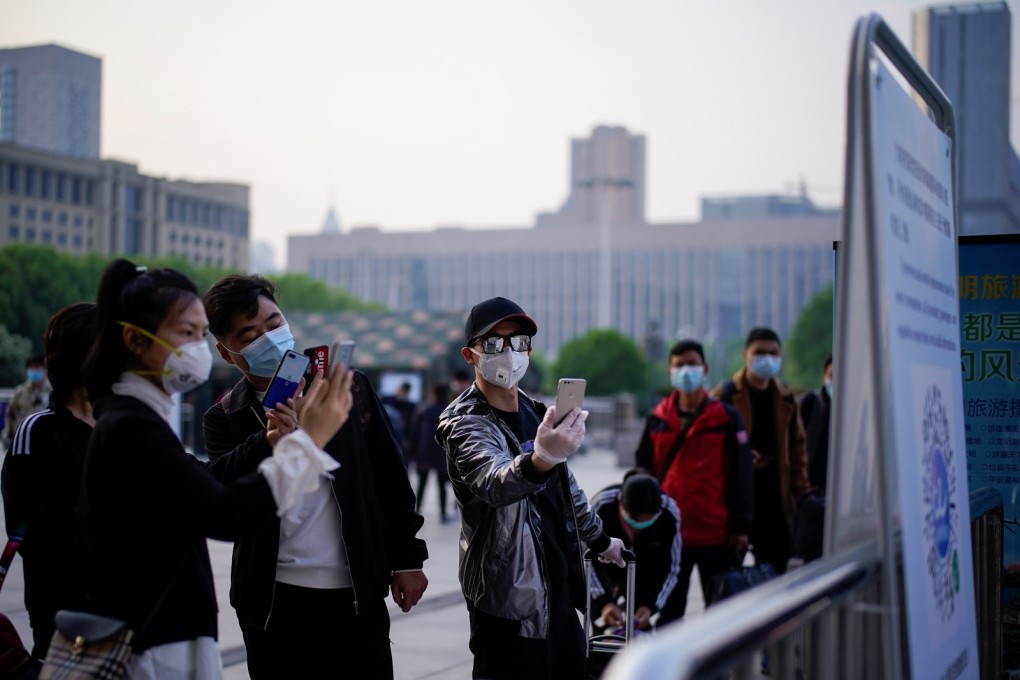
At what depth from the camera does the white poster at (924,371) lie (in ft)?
8.95

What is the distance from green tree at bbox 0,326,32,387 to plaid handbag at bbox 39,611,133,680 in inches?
1279

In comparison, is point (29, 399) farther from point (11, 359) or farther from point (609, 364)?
point (609, 364)

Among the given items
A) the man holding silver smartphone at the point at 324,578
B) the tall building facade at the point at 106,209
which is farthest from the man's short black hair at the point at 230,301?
the tall building facade at the point at 106,209

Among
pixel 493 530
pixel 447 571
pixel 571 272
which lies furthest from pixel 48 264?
pixel 571 272

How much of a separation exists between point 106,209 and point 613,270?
77.1 metres

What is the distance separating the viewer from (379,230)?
432 feet

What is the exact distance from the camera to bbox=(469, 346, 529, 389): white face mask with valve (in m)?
4.24

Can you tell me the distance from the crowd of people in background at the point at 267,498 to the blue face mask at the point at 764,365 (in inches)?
137

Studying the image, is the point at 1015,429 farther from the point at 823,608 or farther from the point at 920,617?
the point at 823,608

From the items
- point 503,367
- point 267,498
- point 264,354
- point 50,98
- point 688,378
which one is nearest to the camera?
point 267,498

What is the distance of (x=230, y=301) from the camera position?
3953 mm

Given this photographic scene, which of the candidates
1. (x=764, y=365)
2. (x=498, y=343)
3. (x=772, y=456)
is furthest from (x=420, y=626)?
(x=498, y=343)

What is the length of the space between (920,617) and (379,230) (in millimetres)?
130299

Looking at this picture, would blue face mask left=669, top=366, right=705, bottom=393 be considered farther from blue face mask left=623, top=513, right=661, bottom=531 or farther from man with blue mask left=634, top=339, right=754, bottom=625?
blue face mask left=623, top=513, right=661, bottom=531
